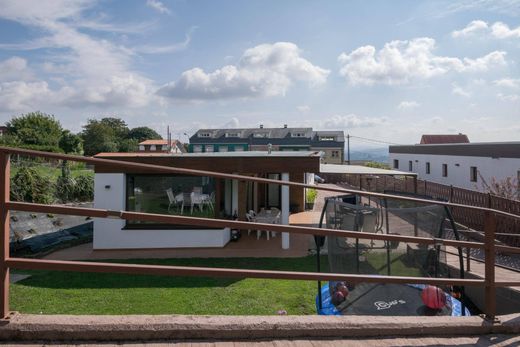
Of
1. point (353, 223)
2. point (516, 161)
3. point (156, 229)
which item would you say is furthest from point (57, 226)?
point (516, 161)

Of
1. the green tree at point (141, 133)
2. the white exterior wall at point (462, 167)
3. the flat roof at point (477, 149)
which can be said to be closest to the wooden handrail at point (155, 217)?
the white exterior wall at point (462, 167)

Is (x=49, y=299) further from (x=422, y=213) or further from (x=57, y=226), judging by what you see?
(x=57, y=226)

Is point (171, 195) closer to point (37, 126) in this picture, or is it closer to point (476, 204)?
point (476, 204)

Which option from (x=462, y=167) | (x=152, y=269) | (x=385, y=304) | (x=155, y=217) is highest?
(x=462, y=167)

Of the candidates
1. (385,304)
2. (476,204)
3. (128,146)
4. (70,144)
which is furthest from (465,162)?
(128,146)

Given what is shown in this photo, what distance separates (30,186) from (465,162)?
2214 centimetres

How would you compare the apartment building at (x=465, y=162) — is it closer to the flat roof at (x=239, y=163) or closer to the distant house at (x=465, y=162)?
the distant house at (x=465, y=162)

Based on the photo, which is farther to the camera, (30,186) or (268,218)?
(30,186)

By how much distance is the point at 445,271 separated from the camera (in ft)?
16.6

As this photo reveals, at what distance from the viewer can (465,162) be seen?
2206cm

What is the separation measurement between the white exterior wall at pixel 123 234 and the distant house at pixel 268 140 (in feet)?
162

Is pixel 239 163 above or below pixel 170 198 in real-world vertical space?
above

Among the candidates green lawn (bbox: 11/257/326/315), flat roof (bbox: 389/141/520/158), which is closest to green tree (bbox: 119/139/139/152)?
flat roof (bbox: 389/141/520/158)

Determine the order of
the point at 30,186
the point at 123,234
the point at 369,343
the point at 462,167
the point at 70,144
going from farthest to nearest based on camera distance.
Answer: the point at 70,144
the point at 462,167
the point at 30,186
the point at 123,234
the point at 369,343
